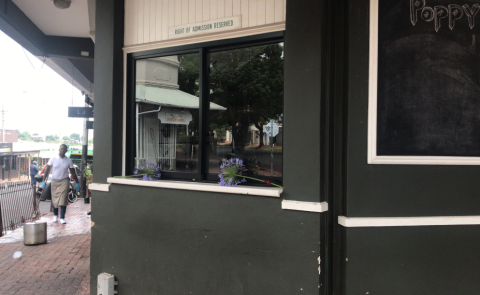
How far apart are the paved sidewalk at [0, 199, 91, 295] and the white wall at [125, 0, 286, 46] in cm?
358

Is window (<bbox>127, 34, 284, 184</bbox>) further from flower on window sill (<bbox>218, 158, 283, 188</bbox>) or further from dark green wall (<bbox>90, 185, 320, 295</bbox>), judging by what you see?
dark green wall (<bbox>90, 185, 320, 295</bbox>)

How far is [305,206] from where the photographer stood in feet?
10.1

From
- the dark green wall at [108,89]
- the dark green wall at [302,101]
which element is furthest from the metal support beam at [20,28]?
the dark green wall at [302,101]

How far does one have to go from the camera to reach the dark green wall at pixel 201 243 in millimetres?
3145

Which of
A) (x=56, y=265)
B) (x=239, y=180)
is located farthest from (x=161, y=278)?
(x=56, y=265)

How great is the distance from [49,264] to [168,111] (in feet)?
12.4

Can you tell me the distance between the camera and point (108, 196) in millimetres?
4305

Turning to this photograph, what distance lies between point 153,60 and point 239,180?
1977mm

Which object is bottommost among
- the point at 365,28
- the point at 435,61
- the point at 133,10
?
the point at 435,61

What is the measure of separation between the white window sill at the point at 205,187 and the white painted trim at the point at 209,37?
5.24 ft

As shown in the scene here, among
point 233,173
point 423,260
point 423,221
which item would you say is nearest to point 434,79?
point 423,221

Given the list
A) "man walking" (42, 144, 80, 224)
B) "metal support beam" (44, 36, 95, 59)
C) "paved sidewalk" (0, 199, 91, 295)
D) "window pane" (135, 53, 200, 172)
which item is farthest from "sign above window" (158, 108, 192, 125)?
"man walking" (42, 144, 80, 224)

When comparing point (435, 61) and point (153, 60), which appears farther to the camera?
point (153, 60)

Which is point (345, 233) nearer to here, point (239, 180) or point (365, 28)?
point (239, 180)
